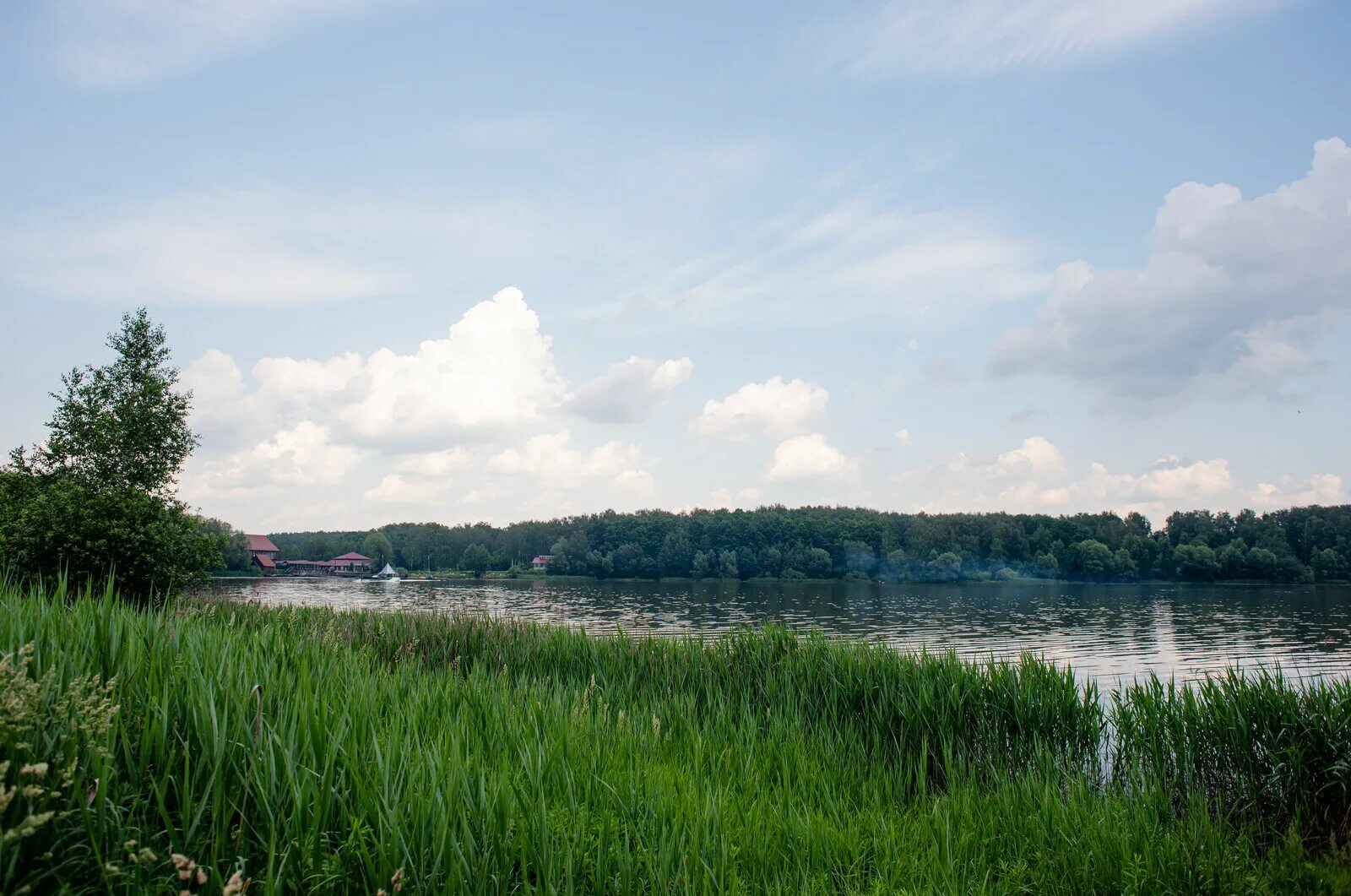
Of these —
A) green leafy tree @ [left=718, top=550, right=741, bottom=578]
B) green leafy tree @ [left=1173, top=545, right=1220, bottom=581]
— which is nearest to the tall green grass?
green leafy tree @ [left=718, top=550, right=741, bottom=578]

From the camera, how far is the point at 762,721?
1227cm

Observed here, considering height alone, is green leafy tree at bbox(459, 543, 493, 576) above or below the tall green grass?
below

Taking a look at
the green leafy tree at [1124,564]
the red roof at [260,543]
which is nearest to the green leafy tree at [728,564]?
the green leafy tree at [1124,564]

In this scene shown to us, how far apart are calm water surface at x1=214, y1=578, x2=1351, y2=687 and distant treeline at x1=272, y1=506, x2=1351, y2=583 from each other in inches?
406

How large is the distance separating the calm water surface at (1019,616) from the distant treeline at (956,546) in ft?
33.8

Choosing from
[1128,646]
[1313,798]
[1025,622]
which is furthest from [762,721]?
[1025,622]

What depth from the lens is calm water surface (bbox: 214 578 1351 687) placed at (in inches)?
1334

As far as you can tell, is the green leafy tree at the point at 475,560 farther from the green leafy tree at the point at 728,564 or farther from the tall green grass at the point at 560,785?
the tall green grass at the point at 560,785

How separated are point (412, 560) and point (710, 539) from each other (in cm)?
6537

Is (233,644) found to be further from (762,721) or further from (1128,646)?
(1128,646)

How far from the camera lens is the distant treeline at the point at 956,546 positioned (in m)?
114

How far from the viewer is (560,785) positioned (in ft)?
19.6

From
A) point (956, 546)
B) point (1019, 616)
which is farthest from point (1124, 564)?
point (1019, 616)

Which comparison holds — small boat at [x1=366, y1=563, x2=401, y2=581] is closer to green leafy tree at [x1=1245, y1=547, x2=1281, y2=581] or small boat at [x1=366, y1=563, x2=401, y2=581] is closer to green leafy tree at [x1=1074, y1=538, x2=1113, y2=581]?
green leafy tree at [x1=1074, y1=538, x2=1113, y2=581]
